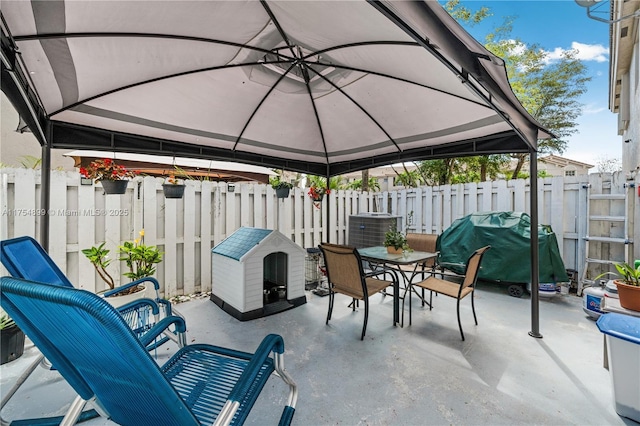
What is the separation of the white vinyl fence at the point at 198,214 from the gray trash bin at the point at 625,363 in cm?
322

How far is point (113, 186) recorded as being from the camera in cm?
297

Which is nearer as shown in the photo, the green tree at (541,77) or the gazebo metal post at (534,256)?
the gazebo metal post at (534,256)

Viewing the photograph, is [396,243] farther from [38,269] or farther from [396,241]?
[38,269]

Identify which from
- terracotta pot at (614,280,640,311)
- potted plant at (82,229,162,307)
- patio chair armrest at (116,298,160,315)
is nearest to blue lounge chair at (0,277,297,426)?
patio chair armrest at (116,298,160,315)

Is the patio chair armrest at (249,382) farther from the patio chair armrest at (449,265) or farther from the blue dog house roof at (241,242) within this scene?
the patio chair armrest at (449,265)

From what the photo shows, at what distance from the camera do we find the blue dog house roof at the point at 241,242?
3.44 meters

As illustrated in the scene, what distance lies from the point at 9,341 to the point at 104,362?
2.40 meters

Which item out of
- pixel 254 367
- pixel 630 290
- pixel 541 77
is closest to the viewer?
pixel 254 367

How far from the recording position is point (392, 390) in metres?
2.05

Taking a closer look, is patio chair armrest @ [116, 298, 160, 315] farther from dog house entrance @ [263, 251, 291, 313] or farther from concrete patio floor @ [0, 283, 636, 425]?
dog house entrance @ [263, 251, 291, 313]

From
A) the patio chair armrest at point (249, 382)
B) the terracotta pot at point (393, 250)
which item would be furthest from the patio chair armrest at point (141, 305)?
the terracotta pot at point (393, 250)

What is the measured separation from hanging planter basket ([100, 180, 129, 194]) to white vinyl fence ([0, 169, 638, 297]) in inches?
28.9

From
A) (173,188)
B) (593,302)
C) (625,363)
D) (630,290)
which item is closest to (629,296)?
(630,290)

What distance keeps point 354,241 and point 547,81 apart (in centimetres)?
904
